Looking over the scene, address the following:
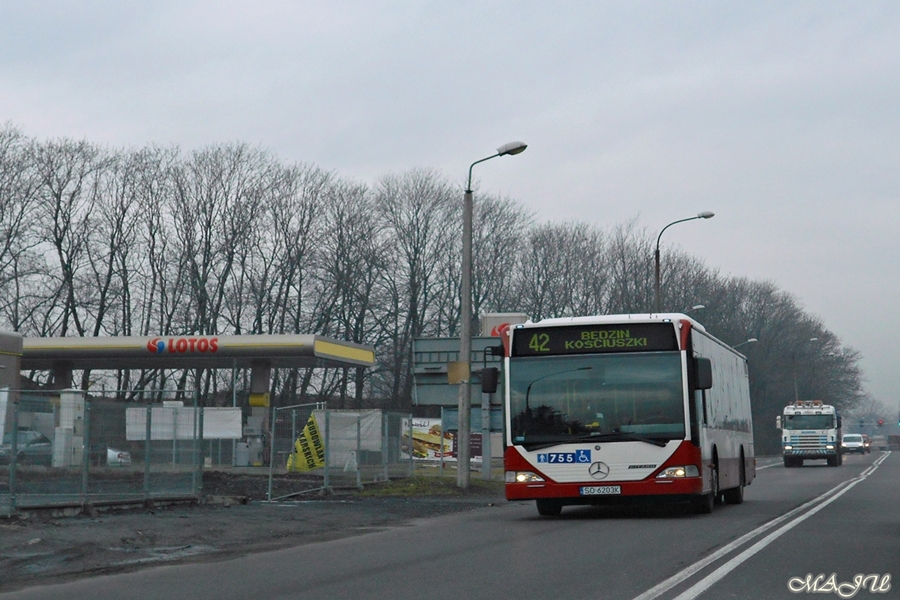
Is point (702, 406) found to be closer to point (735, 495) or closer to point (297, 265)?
point (735, 495)

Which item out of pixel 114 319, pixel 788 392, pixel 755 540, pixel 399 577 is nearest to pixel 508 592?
pixel 399 577

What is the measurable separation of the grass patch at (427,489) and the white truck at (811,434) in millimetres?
28169

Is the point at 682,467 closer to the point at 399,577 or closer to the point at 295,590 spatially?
the point at 399,577

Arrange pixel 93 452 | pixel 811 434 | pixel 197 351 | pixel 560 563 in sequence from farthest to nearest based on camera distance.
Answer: pixel 811 434, pixel 197 351, pixel 93 452, pixel 560 563

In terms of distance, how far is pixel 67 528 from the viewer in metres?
15.4

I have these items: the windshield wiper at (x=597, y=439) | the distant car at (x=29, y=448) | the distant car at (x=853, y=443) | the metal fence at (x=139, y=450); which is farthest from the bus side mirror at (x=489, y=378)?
the distant car at (x=853, y=443)

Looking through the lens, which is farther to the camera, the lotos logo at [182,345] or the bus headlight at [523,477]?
the lotos logo at [182,345]

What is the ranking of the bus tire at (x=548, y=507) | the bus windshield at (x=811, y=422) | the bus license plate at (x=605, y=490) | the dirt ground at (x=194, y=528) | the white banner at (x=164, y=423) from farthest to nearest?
the bus windshield at (x=811, y=422)
the white banner at (x=164, y=423)
the bus tire at (x=548, y=507)
the bus license plate at (x=605, y=490)
the dirt ground at (x=194, y=528)

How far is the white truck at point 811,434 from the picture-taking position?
178 feet

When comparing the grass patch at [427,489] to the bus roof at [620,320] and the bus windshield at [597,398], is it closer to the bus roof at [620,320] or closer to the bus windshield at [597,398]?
the bus windshield at [597,398]

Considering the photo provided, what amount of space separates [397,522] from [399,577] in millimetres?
8292

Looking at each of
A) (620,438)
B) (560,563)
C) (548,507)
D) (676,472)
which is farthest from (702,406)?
(560,563)

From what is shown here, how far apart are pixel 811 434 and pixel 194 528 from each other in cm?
4311

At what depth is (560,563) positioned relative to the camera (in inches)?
457
